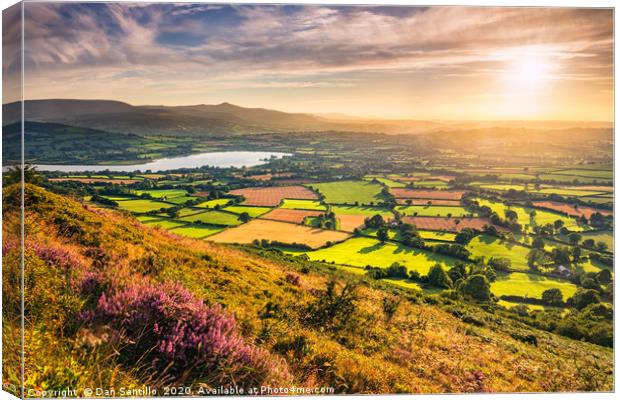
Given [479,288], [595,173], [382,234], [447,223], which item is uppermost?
[595,173]

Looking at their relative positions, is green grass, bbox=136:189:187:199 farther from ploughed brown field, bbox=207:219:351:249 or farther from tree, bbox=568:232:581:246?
tree, bbox=568:232:581:246

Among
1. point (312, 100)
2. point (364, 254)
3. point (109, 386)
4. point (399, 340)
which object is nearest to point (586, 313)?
point (399, 340)

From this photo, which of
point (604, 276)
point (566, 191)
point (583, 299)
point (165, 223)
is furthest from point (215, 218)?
point (604, 276)

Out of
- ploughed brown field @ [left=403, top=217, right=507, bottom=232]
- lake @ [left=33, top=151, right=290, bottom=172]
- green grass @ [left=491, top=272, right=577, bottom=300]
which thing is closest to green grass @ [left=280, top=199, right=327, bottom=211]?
lake @ [left=33, top=151, right=290, bottom=172]

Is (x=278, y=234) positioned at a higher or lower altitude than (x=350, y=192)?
lower

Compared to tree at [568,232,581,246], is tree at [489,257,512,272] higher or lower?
lower

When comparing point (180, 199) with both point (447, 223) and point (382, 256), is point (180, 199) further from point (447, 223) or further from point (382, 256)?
point (447, 223)

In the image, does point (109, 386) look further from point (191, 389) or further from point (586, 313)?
point (586, 313)
